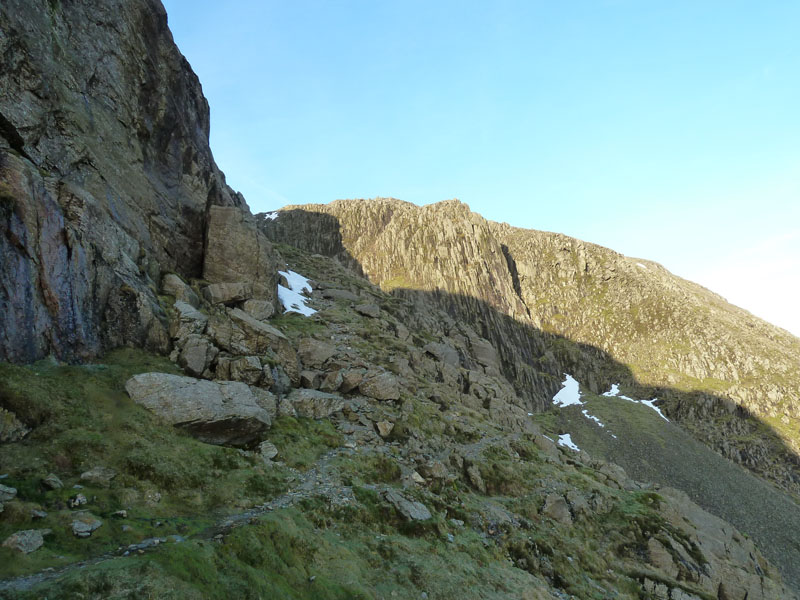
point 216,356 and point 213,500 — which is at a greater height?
point 216,356

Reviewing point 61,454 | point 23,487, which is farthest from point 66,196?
point 23,487

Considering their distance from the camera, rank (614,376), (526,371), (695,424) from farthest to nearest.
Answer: (614,376) → (526,371) → (695,424)

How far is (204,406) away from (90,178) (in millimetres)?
20896

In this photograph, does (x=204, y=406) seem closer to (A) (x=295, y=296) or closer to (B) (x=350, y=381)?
(B) (x=350, y=381)

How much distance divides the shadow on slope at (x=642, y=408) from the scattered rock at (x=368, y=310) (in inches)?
384

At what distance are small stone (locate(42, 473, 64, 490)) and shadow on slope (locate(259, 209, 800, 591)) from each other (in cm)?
5348

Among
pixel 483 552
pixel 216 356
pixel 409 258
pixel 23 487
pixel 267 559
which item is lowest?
pixel 483 552

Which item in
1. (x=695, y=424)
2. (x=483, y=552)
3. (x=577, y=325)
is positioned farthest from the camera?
(x=577, y=325)

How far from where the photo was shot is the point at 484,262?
15238 centimetres

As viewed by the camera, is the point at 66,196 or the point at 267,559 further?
the point at 66,196

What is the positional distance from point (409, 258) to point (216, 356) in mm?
118785

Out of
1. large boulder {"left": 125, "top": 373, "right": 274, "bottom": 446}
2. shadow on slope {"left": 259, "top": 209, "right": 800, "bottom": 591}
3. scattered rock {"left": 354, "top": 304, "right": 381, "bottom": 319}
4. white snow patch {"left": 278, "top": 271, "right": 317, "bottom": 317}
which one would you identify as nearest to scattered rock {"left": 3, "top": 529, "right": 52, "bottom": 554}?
large boulder {"left": 125, "top": 373, "right": 274, "bottom": 446}

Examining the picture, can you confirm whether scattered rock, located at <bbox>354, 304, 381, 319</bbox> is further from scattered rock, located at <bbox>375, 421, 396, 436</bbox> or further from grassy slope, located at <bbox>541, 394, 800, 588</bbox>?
grassy slope, located at <bbox>541, 394, 800, 588</bbox>

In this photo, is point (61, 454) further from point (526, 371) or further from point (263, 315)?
point (526, 371)
